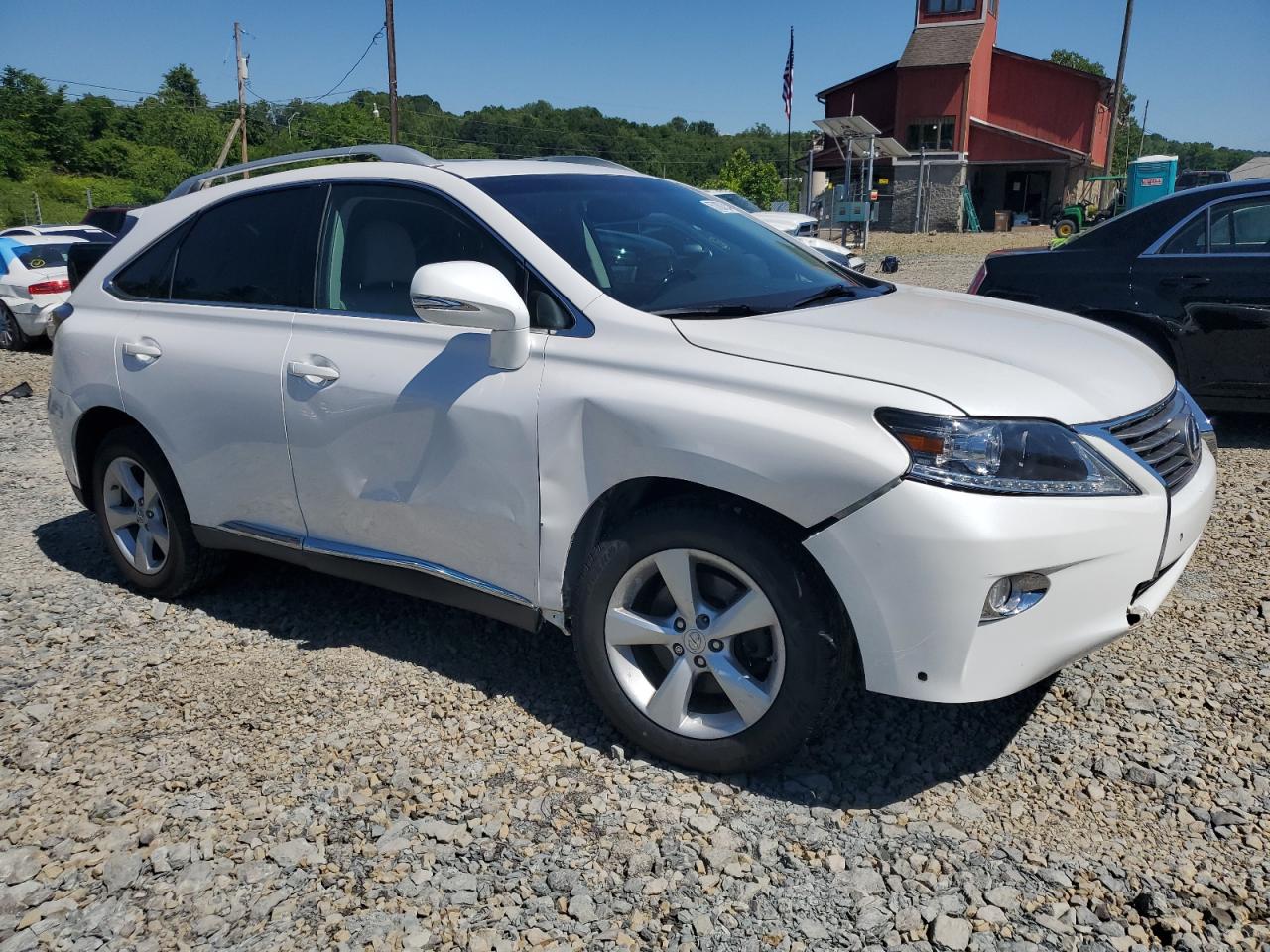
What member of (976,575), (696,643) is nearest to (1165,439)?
(976,575)

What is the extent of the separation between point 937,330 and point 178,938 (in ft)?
8.46

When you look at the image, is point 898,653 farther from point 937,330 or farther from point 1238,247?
point 1238,247

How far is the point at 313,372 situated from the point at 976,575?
2297 mm

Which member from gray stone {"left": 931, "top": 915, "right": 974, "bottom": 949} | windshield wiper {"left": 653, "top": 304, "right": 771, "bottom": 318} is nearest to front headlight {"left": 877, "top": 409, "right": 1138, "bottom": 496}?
windshield wiper {"left": 653, "top": 304, "right": 771, "bottom": 318}

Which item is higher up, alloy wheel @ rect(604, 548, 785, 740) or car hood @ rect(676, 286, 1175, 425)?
car hood @ rect(676, 286, 1175, 425)

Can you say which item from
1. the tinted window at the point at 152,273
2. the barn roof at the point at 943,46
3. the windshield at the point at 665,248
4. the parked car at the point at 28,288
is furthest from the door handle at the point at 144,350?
the barn roof at the point at 943,46

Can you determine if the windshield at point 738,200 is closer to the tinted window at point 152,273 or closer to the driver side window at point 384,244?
the tinted window at point 152,273

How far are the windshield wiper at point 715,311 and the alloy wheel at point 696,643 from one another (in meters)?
0.71

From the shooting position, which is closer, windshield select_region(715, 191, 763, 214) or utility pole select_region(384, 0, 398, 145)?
windshield select_region(715, 191, 763, 214)

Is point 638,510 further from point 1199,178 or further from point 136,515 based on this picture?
point 1199,178

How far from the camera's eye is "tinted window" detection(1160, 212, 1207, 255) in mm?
6297

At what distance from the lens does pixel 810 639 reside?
2619 millimetres

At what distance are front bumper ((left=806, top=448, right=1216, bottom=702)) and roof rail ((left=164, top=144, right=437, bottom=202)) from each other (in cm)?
218

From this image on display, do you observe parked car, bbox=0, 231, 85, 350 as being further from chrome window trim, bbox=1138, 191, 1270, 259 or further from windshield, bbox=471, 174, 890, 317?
chrome window trim, bbox=1138, 191, 1270, 259
